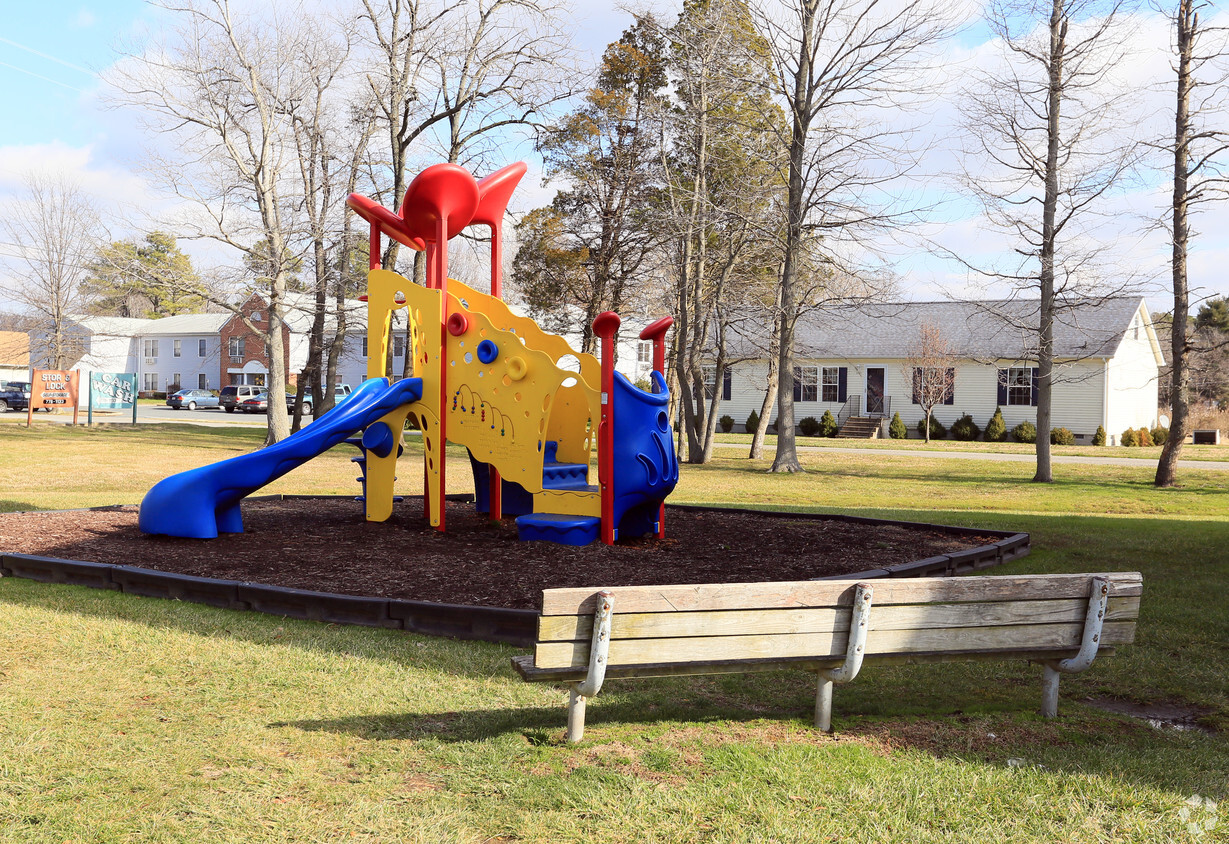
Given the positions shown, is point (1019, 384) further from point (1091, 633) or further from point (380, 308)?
point (1091, 633)

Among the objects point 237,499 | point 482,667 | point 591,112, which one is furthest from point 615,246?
point 482,667

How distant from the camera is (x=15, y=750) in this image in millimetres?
3832

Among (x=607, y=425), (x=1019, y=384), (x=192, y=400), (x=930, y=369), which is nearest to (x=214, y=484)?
(x=607, y=425)

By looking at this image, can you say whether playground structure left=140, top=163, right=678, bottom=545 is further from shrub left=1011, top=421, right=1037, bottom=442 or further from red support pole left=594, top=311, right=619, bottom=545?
shrub left=1011, top=421, right=1037, bottom=442

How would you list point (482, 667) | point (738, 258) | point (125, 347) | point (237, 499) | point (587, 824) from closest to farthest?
1. point (587, 824)
2. point (482, 667)
3. point (237, 499)
4. point (738, 258)
5. point (125, 347)

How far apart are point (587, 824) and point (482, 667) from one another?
216 centimetres

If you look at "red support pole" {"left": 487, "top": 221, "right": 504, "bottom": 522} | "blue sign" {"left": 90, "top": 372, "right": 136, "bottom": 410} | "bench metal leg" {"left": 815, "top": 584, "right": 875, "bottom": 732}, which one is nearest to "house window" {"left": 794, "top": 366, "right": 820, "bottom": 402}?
"blue sign" {"left": 90, "top": 372, "right": 136, "bottom": 410}

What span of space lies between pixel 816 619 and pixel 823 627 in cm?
6

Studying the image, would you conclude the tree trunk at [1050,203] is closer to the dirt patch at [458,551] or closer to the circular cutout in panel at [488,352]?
the dirt patch at [458,551]

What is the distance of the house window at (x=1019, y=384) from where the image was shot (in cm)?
3581

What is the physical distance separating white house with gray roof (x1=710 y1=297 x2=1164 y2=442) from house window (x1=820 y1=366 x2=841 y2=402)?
45mm

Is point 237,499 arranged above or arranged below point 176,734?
above

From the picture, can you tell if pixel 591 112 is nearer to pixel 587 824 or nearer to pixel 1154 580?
pixel 1154 580

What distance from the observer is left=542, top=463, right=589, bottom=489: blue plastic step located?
9.43m
